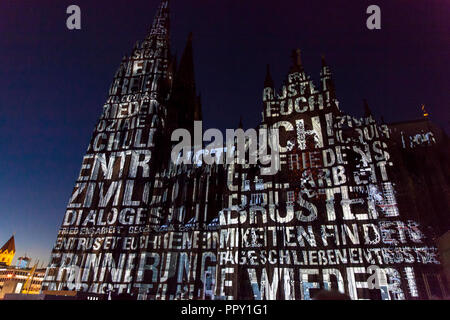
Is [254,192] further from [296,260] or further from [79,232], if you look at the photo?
[79,232]

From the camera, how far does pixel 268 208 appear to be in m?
28.1

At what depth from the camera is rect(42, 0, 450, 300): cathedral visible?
24.1 meters

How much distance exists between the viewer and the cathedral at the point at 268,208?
24141mm

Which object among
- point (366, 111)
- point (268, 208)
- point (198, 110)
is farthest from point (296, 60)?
point (198, 110)

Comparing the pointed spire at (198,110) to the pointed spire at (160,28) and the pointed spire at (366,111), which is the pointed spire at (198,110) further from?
the pointed spire at (366,111)

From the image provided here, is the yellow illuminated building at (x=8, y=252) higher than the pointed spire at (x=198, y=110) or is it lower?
lower

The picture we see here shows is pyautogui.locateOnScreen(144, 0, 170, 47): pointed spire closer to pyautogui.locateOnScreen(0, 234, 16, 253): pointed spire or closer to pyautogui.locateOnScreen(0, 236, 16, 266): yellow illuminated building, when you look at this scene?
pyautogui.locateOnScreen(0, 236, 16, 266): yellow illuminated building

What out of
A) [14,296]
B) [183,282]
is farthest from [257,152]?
[14,296]

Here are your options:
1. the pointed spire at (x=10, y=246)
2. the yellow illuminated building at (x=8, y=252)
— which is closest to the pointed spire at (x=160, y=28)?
the yellow illuminated building at (x=8, y=252)

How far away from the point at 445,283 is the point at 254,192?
17.0 meters

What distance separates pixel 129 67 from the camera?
46.4 meters
